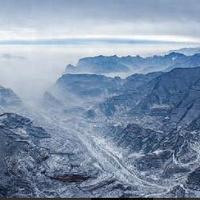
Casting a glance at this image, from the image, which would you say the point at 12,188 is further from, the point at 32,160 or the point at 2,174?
the point at 32,160

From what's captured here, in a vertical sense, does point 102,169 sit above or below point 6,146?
below

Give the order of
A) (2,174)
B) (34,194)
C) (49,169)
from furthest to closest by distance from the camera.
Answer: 1. (49,169)
2. (2,174)
3. (34,194)

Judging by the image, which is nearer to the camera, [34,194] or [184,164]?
[34,194]

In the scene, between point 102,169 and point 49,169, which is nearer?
point 49,169

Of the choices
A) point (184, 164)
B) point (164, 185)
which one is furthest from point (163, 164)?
point (164, 185)

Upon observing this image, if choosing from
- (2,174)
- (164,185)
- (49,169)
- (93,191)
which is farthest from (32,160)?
(164,185)

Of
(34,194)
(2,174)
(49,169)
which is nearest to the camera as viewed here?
(34,194)

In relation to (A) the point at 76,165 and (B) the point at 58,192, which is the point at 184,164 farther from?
(B) the point at 58,192

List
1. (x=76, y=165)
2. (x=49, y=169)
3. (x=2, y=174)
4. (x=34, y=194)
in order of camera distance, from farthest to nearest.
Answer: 1. (x=76, y=165)
2. (x=49, y=169)
3. (x=2, y=174)
4. (x=34, y=194)

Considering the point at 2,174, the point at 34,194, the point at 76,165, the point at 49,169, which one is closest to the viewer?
the point at 34,194
